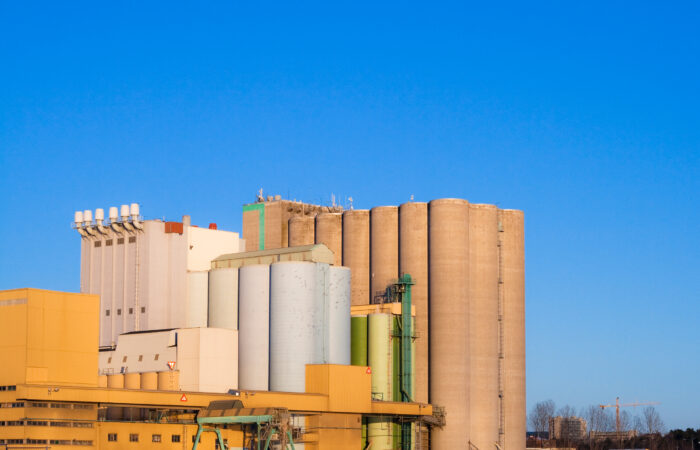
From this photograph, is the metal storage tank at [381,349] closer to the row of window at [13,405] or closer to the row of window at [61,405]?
the row of window at [61,405]

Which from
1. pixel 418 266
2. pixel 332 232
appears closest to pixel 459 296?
pixel 418 266

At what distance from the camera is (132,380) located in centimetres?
9938

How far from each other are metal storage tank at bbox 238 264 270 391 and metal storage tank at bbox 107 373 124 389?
10.6 metres

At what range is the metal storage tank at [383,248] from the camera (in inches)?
4491

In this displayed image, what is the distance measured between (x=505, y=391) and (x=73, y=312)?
47125 mm

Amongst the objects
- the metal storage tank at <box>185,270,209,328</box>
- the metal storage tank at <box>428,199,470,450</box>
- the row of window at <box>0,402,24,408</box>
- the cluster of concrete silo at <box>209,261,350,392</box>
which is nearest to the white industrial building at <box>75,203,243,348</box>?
the metal storage tank at <box>185,270,209,328</box>

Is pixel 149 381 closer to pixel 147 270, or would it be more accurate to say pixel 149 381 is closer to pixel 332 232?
pixel 147 270

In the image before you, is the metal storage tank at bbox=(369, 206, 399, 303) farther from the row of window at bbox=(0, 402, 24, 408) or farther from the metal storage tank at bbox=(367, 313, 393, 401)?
the row of window at bbox=(0, 402, 24, 408)

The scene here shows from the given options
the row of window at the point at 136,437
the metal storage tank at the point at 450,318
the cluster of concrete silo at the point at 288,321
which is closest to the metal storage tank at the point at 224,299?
the cluster of concrete silo at the point at 288,321

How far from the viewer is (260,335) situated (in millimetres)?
99625

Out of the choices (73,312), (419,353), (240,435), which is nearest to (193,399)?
(240,435)

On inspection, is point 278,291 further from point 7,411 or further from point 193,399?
point 7,411

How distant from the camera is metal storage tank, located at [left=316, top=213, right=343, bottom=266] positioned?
120 m

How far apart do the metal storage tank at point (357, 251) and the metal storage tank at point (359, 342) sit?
8.55m
